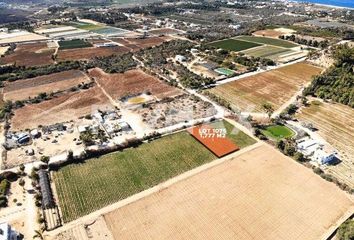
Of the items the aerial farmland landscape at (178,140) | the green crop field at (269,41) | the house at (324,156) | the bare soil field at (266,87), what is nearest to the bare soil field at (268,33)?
the green crop field at (269,41)

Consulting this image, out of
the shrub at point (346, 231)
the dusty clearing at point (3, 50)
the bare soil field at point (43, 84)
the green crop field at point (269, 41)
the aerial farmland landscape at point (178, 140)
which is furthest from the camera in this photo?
the green crop field at point (269, 41)

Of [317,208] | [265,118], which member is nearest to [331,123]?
[265,118]

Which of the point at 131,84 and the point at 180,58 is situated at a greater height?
the point at 131,84

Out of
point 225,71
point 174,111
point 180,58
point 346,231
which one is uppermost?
point 346,231

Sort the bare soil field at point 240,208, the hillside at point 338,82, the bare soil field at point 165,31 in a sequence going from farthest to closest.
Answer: the bare soil field at point 165,31, the hillside at point 338,82, the bare soil field at point 240,208

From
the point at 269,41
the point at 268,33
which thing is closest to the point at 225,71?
the point at 269,41

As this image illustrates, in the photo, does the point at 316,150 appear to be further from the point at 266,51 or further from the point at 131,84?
the point at 266,51

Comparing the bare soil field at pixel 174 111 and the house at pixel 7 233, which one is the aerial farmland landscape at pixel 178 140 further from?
the bare soil field at pixel 174 111
